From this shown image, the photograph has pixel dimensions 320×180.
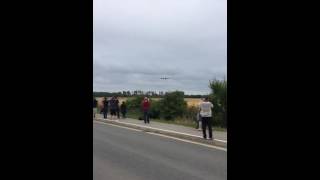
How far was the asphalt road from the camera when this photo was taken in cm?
927

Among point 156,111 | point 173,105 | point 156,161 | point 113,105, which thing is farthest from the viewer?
point 156,111

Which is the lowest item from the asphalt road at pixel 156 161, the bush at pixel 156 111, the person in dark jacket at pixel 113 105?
the asphalt road at pixel 156 161

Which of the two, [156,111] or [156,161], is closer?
[156,161]

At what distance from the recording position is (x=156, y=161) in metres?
11.4

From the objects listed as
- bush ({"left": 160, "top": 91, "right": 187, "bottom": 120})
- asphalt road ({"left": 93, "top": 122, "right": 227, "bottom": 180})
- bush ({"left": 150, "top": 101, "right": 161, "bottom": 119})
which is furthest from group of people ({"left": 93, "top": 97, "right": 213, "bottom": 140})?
bush ({"left": 150, "top": 101, "right": 161, "bottom": 119})

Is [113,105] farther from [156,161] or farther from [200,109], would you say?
[156,161]

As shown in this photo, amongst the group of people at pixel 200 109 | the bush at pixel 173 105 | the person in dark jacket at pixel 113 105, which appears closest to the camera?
the group of people at pixel 200 109

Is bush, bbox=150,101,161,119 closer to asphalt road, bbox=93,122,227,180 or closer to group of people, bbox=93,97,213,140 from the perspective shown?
group of people, bbox=93,97,213,140

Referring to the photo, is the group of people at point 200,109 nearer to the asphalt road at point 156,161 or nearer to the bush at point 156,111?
the asphalt road at point 156,161

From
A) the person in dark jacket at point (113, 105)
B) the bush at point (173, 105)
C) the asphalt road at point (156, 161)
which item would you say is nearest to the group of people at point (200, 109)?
the person in dark jacket at point (113, 105)

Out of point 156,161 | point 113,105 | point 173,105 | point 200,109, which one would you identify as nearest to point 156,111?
point 173,105

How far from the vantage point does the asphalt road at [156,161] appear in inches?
365
